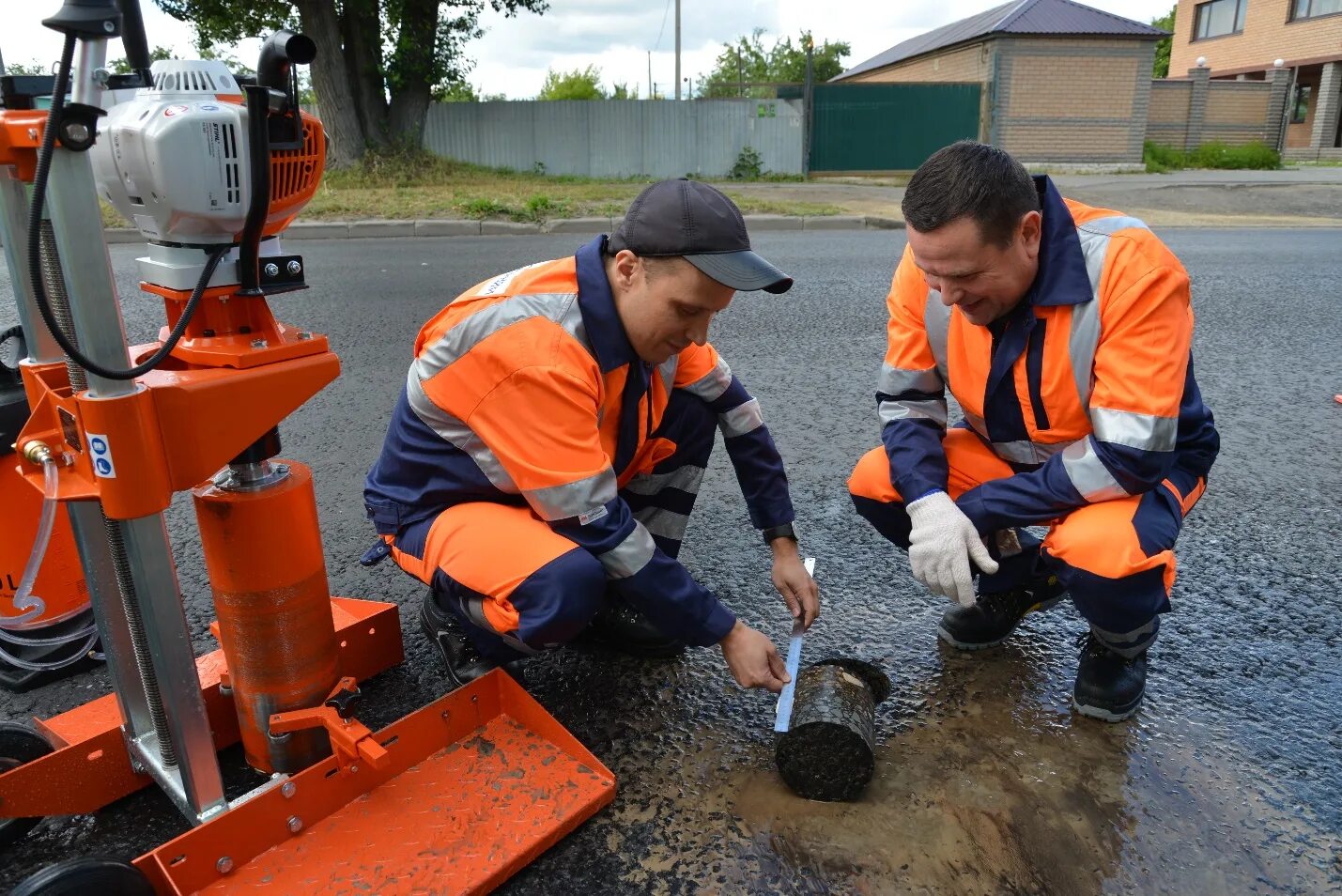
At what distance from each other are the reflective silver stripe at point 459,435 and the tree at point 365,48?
49.6 ft

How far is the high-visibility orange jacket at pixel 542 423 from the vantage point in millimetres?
1988

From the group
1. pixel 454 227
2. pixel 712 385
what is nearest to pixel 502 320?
pixel 712 385

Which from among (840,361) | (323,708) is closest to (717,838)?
(323,708)

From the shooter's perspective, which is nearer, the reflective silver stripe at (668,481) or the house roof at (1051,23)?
the reflective silver stripe at (668,481)

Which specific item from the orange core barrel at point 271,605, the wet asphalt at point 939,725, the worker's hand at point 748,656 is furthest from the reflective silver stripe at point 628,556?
the orange core barrel at point 271,605

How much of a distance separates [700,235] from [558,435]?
0.51 meters

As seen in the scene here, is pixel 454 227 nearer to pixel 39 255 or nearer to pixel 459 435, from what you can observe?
pixel 459 435

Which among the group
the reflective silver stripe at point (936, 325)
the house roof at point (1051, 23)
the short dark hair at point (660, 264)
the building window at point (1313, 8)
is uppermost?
the building window at point (1313, 8)

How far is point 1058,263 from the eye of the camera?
2240mm

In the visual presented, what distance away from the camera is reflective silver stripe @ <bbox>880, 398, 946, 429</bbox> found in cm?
263

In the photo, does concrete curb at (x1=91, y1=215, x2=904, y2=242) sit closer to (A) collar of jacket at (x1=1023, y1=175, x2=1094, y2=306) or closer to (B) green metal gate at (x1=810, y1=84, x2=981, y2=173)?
(A) collar of jacket at (x1=1023, y1=175, x2=1094, y2=306)

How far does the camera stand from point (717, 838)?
6.34ft

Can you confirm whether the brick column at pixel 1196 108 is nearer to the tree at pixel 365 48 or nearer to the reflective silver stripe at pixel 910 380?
the tree at pixel 365 48

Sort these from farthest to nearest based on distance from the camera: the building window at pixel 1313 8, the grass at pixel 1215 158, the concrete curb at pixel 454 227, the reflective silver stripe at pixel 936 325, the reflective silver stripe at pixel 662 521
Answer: the building window at pixel 1313 8, the grass at pixel 1215 158, the concrete curb at pixel 454 227, the reflective silver stripe at pixel 662 521, the reflective silver stripe at pixel 936 325
